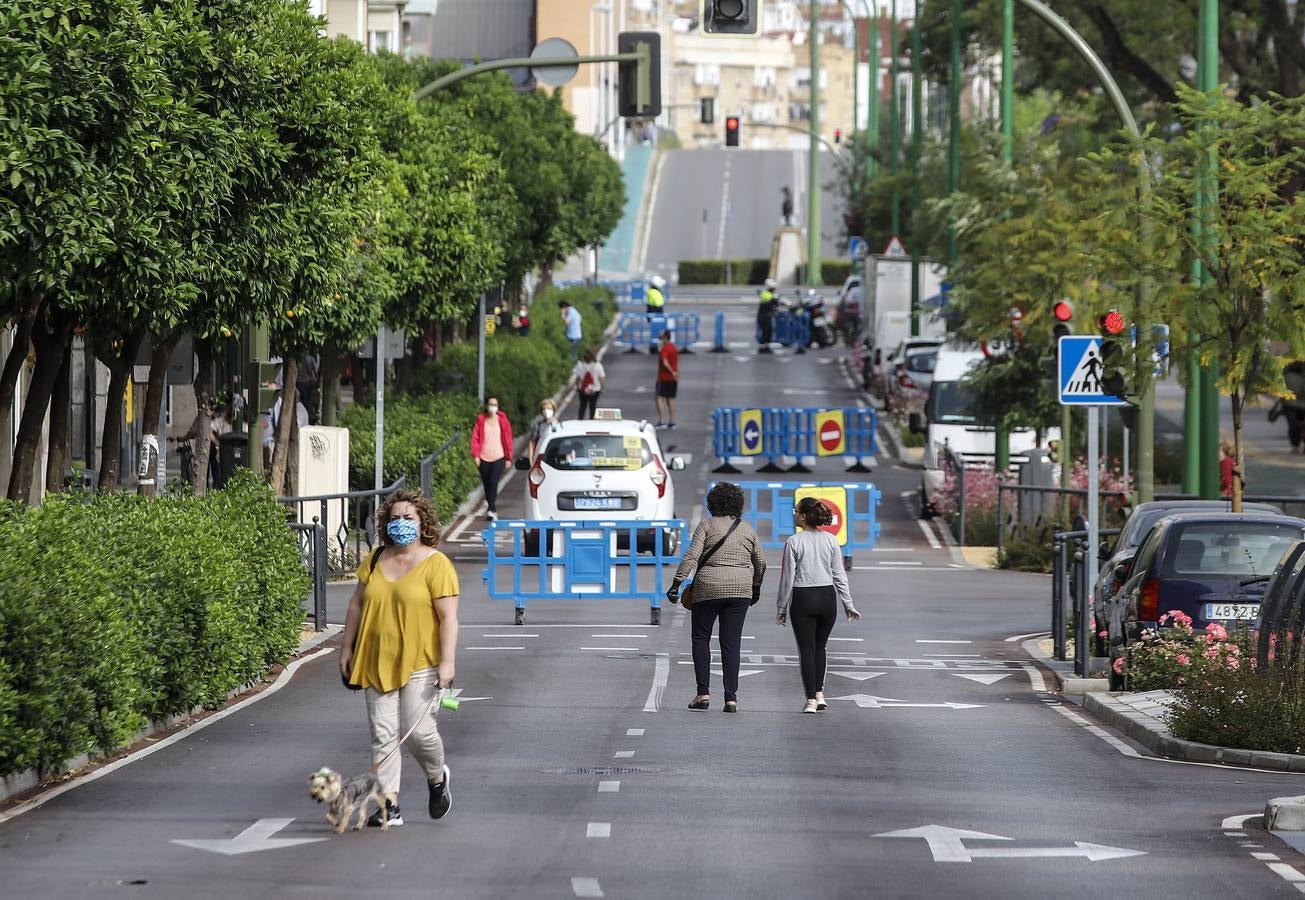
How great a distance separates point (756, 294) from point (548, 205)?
48.2 m

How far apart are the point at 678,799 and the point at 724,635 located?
465 cm

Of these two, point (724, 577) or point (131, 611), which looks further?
point (724, 577)

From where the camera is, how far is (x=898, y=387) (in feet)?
171

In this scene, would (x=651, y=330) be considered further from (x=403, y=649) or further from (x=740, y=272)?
(x=403, y=649)

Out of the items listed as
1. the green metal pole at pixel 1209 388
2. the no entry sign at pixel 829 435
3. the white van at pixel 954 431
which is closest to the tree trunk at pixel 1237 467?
the green metal pole at pixel 1209 388

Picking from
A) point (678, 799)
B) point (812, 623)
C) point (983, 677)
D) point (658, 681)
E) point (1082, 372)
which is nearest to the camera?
point (678, 799)

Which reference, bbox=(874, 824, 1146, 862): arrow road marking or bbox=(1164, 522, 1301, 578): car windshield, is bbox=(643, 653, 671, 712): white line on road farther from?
bbox=(874, 824, 1146, 862): arrow road marking

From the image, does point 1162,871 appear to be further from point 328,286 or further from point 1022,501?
point 1022,501

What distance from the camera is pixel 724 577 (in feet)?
55.0

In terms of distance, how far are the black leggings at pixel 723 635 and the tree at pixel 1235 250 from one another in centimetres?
668

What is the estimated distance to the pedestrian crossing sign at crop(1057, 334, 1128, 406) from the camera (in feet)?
68.7

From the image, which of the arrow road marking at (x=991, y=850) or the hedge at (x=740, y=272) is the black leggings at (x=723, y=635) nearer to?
the arrow road marking at (x=991, y=850)

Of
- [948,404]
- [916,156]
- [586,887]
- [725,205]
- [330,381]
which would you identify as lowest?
[586,887]

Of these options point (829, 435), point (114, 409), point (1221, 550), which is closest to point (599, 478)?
point (114, 409)
